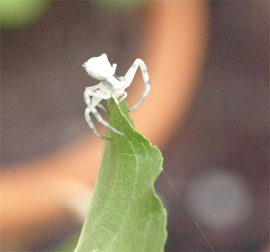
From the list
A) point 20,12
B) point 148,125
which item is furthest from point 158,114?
point 20,12

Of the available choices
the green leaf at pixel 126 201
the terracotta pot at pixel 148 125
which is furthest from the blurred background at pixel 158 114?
the green leaf at pixel 126 201

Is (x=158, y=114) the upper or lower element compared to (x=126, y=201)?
lower

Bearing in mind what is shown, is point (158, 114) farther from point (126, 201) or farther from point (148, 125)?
point (126, 201)

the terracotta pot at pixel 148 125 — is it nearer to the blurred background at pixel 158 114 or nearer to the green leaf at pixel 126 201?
the blurred background at pixel 158 114

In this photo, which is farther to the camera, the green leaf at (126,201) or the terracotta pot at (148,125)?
the terracotta pot at (148,125)

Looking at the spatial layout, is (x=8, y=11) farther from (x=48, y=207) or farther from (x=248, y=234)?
(x=248, y=234)

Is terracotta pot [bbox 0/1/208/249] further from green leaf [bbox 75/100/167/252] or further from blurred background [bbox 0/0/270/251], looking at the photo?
green leaf [bbox 75/100/167/252]

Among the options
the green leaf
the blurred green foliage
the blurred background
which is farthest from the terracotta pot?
the green leaf
